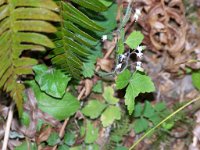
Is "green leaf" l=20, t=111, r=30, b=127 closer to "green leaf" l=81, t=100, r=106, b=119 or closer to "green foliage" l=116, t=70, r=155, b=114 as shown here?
"green leaf" l=81, t=100, r=106, b=119

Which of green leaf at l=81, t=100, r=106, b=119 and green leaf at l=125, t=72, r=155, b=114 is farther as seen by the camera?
green leaf at l=81, t=100, r=106, b=119

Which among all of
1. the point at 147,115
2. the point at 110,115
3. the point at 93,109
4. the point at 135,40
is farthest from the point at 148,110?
the point at 135,40

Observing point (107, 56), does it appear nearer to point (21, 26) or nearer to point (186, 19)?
point (186, 19)

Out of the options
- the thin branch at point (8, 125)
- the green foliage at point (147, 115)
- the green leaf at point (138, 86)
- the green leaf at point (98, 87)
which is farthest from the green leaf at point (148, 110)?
the thin branch at point (8, 125)

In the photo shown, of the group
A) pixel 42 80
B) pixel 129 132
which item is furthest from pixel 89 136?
pixel 42 80

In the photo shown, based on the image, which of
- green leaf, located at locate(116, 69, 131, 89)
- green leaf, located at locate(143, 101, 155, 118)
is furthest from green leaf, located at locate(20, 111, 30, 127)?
green leaf, located at locate(143, 101, 155, 118)

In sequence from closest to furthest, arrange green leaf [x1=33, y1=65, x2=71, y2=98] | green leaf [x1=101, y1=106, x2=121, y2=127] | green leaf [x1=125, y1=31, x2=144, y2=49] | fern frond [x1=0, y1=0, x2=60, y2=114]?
fern frond [x1=0, y1=0, x2=60, y2=114], green leaf [x1=125, y1=31, x2=144, y2=49], green leaf [x1=33, y1=65, x2=71, y2=98], green leaf [x1=101, y1=106, x2=121, y2=127]

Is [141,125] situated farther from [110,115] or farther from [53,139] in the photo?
[53,139]
